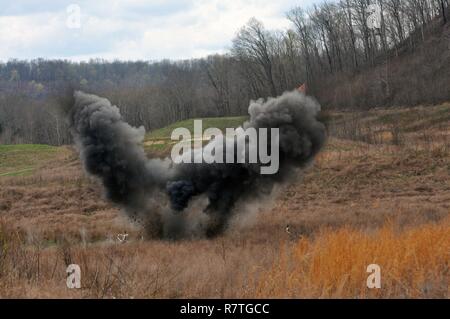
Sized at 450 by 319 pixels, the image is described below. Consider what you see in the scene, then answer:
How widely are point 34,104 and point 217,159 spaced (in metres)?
111

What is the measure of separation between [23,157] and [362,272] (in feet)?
205

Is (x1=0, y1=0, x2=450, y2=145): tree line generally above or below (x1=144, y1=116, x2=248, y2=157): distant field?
above

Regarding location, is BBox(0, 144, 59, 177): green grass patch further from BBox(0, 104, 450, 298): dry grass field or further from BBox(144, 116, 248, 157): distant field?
BBox(144, 116, 248, 157): distant field

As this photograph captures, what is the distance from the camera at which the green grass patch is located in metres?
58.8

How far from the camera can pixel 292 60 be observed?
8431cm

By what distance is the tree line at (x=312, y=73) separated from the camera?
69375 millimetres

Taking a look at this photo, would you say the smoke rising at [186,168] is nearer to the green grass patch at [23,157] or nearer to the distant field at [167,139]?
the distant field at [167,139]

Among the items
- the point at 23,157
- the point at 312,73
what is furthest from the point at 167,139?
the point at 312,73

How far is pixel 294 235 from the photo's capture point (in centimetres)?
2141

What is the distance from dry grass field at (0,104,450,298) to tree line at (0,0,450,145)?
34.6 feet

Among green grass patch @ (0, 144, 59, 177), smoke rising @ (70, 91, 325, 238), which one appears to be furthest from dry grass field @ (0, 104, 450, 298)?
smoke rising @ (70, 91, 325, 238)

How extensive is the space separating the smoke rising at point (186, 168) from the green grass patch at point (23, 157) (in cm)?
3727
